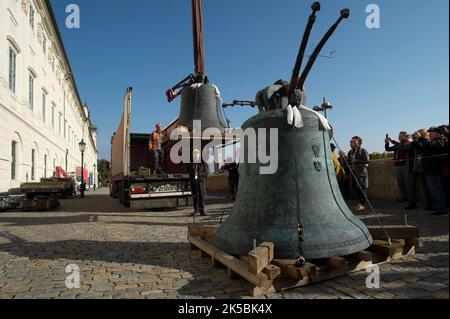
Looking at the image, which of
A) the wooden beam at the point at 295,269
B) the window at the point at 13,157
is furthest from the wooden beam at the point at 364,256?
the window at the point at 13,157

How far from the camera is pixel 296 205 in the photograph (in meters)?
3.35

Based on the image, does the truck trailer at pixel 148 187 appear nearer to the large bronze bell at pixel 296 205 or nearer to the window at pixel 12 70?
the large bronze bell at pixel 296 205

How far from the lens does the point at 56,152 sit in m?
30.0

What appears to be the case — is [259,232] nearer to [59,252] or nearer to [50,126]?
[59,252]

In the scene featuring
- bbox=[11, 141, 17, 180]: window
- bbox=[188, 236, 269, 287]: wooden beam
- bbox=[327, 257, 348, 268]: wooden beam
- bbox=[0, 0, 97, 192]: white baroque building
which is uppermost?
bbox=[0, 0, 97, 192]: white baroque building

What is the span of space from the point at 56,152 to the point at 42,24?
421 inches

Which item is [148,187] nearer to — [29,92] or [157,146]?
[157,146]

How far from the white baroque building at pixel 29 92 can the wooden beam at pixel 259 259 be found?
15245mm

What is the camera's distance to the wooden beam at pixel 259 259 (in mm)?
2709

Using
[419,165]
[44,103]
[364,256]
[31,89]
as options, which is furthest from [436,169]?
[44,103]

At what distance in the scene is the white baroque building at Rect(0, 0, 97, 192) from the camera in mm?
15492

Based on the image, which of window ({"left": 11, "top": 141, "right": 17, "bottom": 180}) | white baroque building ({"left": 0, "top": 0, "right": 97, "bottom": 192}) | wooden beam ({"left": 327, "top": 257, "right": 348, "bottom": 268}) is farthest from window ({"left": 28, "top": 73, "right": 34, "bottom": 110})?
wooden beam ({"left": 327, "top": 257, "right": 348, "bottom": 268})

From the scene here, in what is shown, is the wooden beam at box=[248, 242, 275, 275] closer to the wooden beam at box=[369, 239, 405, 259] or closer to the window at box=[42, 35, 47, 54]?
the wooden beam at box=[369, 239, 405, 259]

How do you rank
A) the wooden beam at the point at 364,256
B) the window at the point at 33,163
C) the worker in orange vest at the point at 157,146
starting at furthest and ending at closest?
1. the window at the point at 33,163
2. the worker in orange vest at the point at 157,146
3. the wooden beam at the point at 364,256
